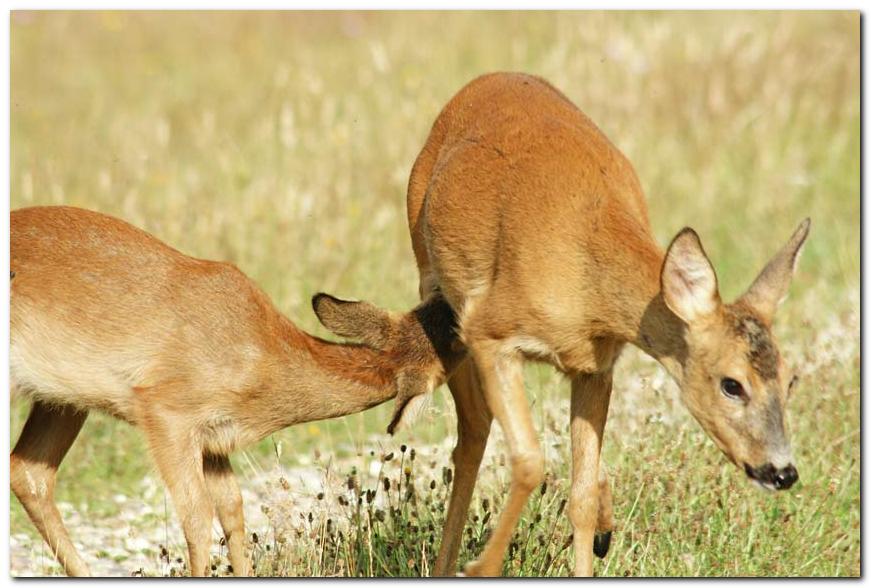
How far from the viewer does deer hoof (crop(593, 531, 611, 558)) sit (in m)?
7.66

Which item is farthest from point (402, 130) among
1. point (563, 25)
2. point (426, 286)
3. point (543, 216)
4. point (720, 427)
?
point (720, 427)

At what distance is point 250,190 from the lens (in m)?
12.5

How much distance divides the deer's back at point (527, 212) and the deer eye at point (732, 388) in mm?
692

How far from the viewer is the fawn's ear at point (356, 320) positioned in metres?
7.14

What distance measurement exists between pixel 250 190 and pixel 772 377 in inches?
277

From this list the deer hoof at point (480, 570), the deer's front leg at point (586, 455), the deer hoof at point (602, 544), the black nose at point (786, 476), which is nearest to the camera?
the black nose at point (786, 476)

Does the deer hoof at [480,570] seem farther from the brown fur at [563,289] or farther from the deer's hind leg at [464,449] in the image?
the deer's hind leg at [464,449]

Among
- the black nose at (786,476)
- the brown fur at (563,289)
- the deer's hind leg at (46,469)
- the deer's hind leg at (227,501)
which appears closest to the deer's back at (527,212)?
the brown fur at (563,289)

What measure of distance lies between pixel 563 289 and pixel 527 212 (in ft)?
1.46

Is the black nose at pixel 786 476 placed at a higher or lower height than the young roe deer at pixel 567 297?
lower

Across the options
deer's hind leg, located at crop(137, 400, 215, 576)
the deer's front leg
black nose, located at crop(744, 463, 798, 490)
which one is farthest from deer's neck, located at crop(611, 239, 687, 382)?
deer's hind leg, located at crop(137, 400, 215, 576)

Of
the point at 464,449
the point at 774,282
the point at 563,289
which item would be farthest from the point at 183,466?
the point at 774,282

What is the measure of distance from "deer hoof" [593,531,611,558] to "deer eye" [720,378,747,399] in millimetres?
1661

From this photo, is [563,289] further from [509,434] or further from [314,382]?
[314,382]
